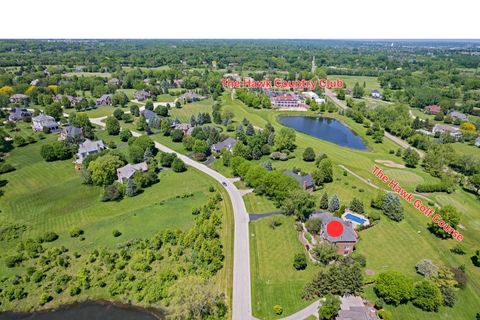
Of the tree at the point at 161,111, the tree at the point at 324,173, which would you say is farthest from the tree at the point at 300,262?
the tree at the point at 161,111

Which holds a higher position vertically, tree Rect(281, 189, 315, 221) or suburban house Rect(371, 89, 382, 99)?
tree Rect(281, 189, 315, 221)

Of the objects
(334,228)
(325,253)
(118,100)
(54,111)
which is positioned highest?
(334,228)

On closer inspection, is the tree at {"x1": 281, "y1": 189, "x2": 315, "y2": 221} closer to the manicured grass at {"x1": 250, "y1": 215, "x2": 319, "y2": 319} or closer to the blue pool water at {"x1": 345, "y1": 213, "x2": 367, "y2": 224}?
the manicured grass at {"x1": 250, "y1": 215, "x2": 319, "y2": 319}

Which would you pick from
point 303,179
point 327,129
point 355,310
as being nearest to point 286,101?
point 327,129

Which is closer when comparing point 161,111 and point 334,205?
point 334,205

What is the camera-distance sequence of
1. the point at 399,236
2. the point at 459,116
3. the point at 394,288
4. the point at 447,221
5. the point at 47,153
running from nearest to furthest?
the point at 394,288 < the point at 399,236 < the point at 447,221 < the point at 47,153 < the point at 459,116

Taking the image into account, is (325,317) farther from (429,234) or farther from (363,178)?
(363,178)

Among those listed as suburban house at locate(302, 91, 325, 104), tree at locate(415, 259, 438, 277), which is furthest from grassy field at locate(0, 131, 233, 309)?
suburban house at locate(302, 91, 325, 104)

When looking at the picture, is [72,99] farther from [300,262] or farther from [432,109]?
[432,109]
